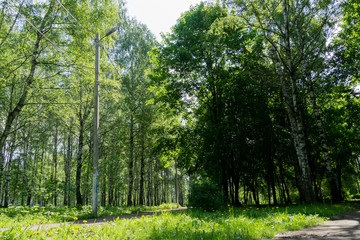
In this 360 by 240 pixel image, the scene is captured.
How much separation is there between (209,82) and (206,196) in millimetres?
8548

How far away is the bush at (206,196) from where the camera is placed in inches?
360

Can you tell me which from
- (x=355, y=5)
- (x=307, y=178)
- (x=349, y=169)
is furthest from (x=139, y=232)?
(x=349, y=169)

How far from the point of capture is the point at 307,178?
10250 millimetres

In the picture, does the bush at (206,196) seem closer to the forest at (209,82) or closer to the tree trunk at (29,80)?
the forest at (209,82)

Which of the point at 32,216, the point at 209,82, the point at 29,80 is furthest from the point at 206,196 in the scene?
the point at 29,80

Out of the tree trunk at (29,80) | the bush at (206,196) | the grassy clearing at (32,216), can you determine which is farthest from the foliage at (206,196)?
the tree trunk at (29,80)

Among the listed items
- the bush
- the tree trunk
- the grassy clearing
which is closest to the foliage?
the bush

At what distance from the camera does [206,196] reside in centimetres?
912

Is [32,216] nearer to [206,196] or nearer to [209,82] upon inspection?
[206,196]

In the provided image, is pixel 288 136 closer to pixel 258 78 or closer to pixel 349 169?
pixel 258 78

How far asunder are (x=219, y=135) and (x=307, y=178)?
17.4 feet

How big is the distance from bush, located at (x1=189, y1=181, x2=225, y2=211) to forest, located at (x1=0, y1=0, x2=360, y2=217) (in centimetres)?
5

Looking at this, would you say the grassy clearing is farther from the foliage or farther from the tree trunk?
the foliage

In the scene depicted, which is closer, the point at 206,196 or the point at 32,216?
the point at 32,216
